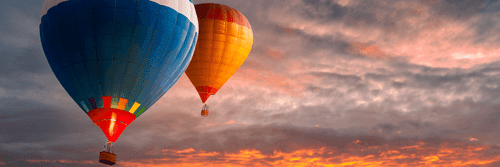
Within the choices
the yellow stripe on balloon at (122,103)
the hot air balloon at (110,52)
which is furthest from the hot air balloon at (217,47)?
the yellow stripe on balloon at (122,103)

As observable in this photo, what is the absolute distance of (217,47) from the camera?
32.7 m

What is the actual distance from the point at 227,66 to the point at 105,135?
14.0 metres

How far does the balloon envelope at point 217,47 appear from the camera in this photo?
32500mm

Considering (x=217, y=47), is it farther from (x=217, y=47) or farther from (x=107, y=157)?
(x=107, y=157)

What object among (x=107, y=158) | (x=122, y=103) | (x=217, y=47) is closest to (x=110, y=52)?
(x=122, y=103)

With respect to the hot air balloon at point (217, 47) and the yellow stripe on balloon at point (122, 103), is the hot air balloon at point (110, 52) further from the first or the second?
the hot air balloon at point (217, 47)

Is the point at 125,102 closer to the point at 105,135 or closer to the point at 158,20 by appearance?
the point at 105,135

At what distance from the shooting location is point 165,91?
23828 mm

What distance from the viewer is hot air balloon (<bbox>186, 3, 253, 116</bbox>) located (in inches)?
1280

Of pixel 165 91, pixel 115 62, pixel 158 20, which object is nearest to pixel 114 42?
pixel 115 62

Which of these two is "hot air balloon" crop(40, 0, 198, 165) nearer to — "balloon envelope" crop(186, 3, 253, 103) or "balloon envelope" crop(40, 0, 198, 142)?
"balloon envelope" crop(40, 0, 198, 142)

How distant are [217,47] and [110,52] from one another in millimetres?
12175

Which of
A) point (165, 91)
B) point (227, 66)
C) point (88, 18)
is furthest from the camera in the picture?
point (227, 66)

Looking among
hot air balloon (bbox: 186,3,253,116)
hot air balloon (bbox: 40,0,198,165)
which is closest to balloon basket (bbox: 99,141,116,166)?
hot air balloon (bbox: 40,0,198,165)
